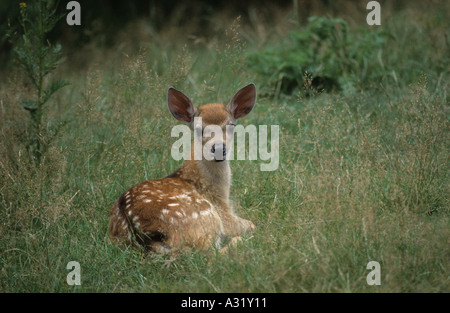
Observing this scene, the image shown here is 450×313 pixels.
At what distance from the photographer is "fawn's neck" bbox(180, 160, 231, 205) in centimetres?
457

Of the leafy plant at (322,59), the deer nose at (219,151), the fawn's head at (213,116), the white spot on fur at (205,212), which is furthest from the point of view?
the leafy plant at (322,59)

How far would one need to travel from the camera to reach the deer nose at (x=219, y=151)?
14.2ft

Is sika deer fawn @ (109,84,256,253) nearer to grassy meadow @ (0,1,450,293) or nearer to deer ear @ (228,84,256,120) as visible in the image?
deer ear @ (228,84,256,120)

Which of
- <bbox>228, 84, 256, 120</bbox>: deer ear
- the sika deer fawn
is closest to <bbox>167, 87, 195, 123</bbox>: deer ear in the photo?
the sika deer fawn

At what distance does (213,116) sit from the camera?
454 centimetres

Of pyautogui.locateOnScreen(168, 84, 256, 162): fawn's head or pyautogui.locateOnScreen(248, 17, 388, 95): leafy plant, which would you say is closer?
pyautogui.locateOnScreen(168, 84, 256, 162): fawn's head

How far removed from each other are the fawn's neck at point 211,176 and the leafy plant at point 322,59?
2001 millimetres

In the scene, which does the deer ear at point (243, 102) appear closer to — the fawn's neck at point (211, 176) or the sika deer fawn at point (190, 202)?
the sika deer fawn at point (190, 202)

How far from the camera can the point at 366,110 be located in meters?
5.69

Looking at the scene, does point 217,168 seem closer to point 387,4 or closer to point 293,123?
point 293,123

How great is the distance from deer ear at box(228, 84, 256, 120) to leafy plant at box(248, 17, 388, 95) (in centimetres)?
168

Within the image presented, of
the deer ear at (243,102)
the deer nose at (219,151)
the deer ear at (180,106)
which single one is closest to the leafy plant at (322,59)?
the deer ear at (243,102)
